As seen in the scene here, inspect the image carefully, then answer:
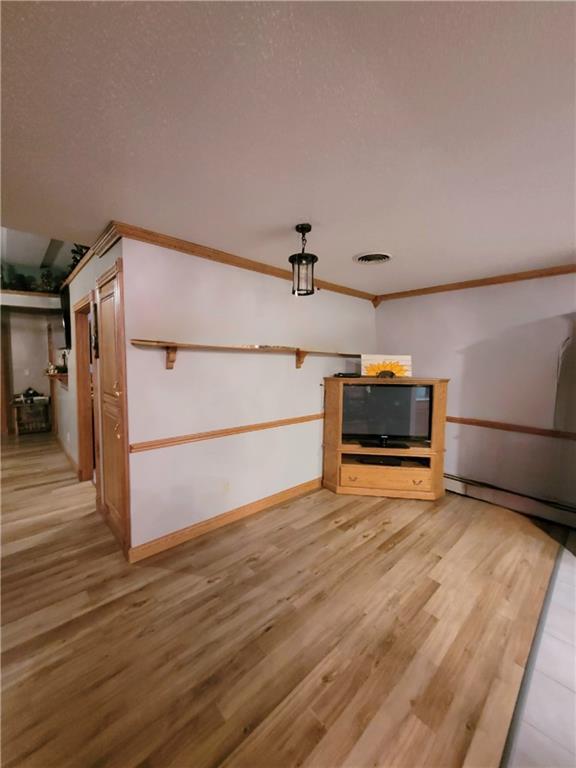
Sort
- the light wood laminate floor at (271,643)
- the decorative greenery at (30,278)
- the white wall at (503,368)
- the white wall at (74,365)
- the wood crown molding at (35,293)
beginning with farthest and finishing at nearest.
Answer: the decorative greenery at (30,278), the wood crown molding at (35,293), the white wall at (503,368), the white wall at (74,365), the light wood laminate floor at (271,643)

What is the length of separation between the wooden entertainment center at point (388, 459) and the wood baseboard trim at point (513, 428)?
43 centimetres

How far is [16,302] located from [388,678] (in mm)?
6513

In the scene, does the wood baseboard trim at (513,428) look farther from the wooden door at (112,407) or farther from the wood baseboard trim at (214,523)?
the wooden door at (112,407)

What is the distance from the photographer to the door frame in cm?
338

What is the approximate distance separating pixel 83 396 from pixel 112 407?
1453mm

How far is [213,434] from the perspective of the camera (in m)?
2.53

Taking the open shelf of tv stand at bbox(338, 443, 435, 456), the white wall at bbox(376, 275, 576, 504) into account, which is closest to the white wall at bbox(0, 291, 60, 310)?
the open shelf of tv stand at bbox(338, 443, 435, 456)

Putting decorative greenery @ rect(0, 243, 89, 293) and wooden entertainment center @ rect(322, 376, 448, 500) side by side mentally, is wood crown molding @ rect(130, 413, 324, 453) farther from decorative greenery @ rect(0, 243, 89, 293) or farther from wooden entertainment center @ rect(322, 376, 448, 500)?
decorative greenery @ rect(0, 243, 89, 293)

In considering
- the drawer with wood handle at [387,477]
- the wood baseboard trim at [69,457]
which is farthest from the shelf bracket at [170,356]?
the wood baseboard trim at [69,457]

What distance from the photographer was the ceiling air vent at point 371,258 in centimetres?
255

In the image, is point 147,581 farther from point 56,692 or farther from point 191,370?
point 191,370

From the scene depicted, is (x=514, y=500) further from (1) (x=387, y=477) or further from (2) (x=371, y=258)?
(2) (x=371, y=258)

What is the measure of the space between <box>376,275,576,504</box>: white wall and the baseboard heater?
0.08 m

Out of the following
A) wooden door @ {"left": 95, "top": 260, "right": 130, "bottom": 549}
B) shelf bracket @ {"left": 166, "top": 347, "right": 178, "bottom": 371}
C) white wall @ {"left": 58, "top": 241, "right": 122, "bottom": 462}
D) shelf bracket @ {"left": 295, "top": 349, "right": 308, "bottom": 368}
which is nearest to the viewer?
wooden door @ {"left": 95, "top": 260, "right": 130, "bottom": 549}
